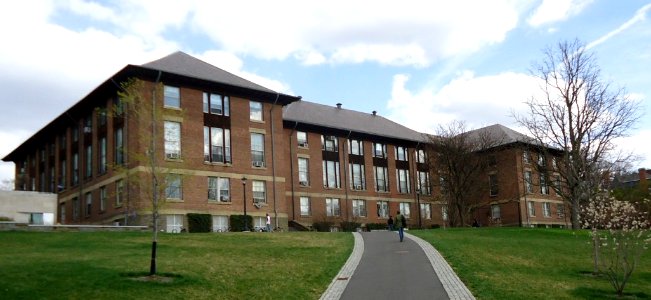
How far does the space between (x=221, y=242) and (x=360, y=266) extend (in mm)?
9319

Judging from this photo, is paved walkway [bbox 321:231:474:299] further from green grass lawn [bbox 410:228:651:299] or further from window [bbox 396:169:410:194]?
window [bbox 396:169:410:194]

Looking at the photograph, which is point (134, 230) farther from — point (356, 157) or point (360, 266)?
point (356, 157)

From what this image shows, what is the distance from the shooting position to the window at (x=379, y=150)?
66.0 meters

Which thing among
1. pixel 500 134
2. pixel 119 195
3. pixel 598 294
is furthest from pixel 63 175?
pixel 598 294

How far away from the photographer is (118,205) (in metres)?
44.0

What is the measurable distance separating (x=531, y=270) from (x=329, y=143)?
3904cm

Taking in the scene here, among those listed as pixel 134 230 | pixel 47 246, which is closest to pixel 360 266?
pixel 47 246

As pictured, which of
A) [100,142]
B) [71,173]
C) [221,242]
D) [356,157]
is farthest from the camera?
[356,157]

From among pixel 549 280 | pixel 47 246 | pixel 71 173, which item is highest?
pixel 71 173

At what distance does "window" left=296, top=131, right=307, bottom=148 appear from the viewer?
193ft

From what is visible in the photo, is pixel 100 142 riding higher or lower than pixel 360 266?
higher

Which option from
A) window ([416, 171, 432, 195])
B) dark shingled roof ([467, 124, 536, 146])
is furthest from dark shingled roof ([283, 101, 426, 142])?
dark shingled roof ([467, 124, 536, 146])

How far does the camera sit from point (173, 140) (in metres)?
43.9

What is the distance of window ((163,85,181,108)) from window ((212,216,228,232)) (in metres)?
8.21
